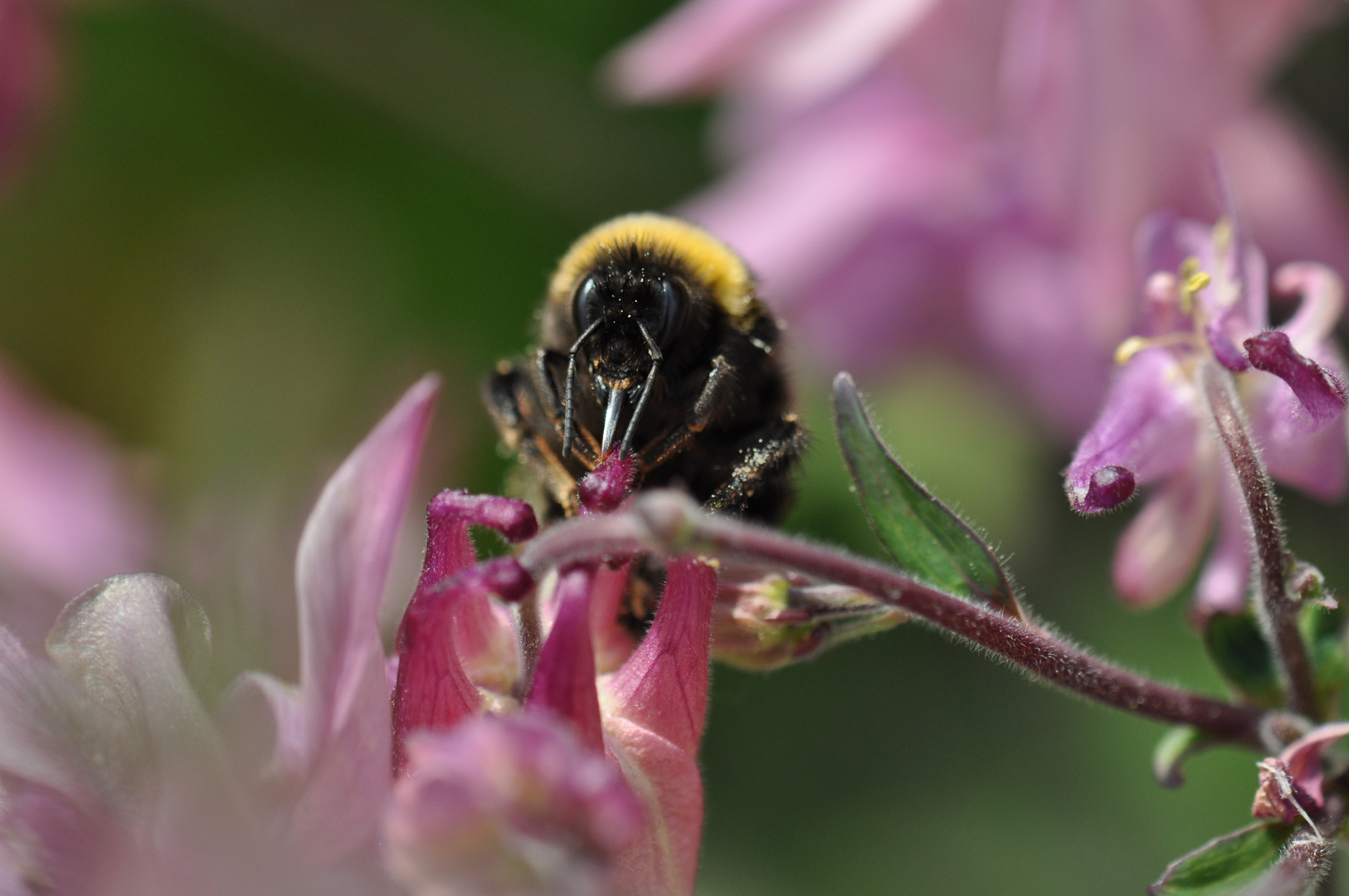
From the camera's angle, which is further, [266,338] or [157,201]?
[157,201]

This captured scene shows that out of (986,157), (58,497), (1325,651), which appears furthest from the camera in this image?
(58,497)

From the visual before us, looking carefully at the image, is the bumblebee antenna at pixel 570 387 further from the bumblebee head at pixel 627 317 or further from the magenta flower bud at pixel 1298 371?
the magenta flower bud at pixel 1298 371

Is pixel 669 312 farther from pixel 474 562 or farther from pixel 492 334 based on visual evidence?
pixel 492 334

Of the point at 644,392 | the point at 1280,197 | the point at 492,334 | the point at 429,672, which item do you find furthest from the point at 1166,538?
the point at 492,334

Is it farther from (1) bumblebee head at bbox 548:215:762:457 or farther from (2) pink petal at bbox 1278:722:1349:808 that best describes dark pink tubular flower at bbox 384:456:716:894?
(2) pink petal at bbox 1278:722:1349:808

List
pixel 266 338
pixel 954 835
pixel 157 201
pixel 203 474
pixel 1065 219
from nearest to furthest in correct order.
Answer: pixel 203 474
pixel 1065 219
pixel 266 338
pixel 954 835
pixel 157 201

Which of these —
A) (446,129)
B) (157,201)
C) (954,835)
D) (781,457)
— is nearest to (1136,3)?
(781,457)

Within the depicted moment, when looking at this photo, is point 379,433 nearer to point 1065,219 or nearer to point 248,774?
point 248,774
